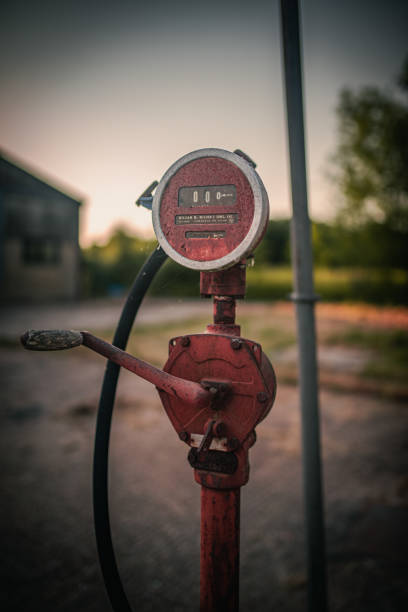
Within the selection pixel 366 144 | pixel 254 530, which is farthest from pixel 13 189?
pixel 254 530

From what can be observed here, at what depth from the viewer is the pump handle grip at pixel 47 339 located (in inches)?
30.9

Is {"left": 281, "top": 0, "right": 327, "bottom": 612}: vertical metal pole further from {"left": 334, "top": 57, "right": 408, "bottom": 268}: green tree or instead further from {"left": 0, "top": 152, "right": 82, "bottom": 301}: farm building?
{"left": 0, "top": 152, "right": 82, "bottom": 301}: farm building

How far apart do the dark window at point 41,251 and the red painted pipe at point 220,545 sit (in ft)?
54.2

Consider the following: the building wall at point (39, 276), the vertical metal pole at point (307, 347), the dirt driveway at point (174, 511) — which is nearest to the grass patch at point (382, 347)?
the dirt driveway at point (174, 511)

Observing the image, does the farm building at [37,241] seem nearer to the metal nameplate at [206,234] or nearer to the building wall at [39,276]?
the building wall at [39,276]

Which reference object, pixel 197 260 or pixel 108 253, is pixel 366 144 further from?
pixel 108 253

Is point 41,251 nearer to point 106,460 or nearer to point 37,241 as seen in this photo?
point 37,241

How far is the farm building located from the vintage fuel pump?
47.8ft

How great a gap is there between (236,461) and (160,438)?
2.83m

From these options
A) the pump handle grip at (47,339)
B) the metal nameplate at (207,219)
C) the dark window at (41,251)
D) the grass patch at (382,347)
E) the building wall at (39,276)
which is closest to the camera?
the pump handle grip at (47,339)

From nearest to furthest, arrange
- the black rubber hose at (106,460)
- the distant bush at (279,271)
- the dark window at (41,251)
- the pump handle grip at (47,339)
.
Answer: the pump handle grip at (47,339)
the black rubber hose at (106,460)
the distant bush at (279,271)
the dark window at (41,251)

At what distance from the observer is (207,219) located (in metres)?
0.90

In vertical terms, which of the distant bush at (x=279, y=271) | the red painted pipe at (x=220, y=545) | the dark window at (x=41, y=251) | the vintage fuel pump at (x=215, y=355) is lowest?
the red painted pipe at (x=220, y=545)

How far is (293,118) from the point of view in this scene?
1.54 metres
